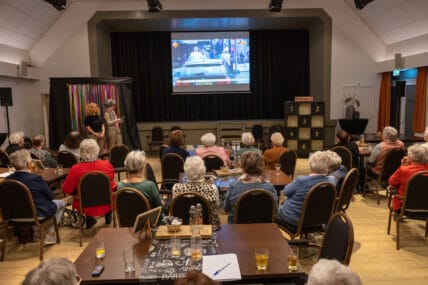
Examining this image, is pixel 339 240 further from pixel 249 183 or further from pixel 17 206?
pixel 17 206

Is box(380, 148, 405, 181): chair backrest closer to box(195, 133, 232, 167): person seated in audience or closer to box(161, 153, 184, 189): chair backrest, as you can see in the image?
box(195, 133, 232, 167): person seated in audience

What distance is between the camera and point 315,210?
332cm

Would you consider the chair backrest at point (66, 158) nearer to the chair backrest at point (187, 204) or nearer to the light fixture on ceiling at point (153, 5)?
the chair backrest at point (187, 204)

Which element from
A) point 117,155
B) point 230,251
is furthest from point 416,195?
point 117,155

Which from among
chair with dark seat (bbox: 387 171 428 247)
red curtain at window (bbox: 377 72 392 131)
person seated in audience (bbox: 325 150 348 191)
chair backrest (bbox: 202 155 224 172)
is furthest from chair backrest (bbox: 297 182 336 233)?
red curtain at window (bbox: 377 72 392 131)

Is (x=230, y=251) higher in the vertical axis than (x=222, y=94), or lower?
lower

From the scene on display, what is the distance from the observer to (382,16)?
892cm

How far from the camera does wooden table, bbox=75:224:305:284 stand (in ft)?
6.34

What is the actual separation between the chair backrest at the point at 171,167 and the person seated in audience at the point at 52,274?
146 inches

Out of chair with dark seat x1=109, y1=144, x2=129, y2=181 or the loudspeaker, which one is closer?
chair with dark seat x1=109, y1=144, x2=129, y2=181

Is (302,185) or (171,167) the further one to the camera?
(171,167)

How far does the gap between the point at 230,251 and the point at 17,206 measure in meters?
2.60

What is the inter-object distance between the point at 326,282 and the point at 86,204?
3372 millimetres

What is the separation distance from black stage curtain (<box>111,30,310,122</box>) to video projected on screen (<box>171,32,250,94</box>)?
532 millimetres
